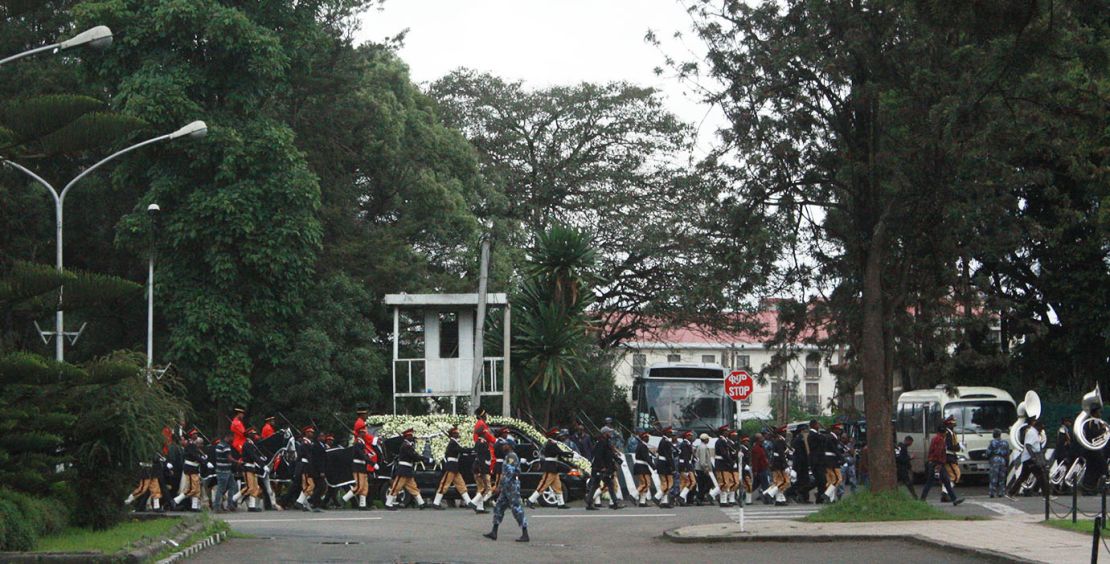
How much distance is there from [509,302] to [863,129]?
14715 mm

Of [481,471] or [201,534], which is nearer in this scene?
[201,534]

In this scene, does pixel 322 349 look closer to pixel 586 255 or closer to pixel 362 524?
pixel 586 255

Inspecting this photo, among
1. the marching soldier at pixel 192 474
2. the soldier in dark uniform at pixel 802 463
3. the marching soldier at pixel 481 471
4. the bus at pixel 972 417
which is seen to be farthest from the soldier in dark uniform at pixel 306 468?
the bus at pixel 972 417

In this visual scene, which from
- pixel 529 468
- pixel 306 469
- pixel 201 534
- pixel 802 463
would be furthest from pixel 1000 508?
pixel 201 534

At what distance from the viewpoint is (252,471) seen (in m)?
26.5

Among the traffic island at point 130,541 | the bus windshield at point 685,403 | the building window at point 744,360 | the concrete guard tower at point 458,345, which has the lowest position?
the traffic island at point 130,541

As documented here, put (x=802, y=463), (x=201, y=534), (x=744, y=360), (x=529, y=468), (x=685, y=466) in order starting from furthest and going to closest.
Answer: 1. (x=744, y=360)
2. (x=802, y=463)
3. (x=685, y=466)
4. (x=529, y=468)
5. (x=201, y=534)

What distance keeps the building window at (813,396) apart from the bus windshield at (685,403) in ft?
217

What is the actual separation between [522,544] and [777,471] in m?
12.3

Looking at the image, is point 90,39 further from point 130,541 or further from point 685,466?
point 685,466

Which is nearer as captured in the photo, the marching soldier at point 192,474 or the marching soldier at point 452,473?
the marching soldier at point 192,474

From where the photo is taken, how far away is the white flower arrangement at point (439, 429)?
95.2 feet

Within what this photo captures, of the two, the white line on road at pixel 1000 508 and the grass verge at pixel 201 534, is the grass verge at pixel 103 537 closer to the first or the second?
the grass verge at pixel 201 534

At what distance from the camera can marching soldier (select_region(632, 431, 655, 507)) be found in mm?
28938
